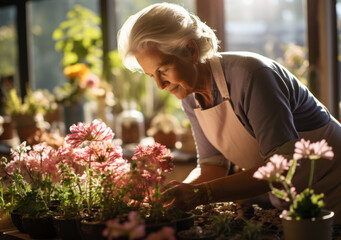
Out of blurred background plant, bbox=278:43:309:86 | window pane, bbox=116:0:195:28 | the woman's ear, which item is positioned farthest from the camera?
window pane, bbox=116:0:195:28

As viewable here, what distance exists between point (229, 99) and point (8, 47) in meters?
4.70

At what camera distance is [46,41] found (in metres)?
5.59

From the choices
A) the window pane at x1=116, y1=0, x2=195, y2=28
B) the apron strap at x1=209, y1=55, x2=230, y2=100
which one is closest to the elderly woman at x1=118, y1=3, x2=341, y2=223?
the apron strap at x1=209, y1=55, x2=230, y2=100

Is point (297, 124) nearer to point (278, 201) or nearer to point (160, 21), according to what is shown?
point (278, 201)

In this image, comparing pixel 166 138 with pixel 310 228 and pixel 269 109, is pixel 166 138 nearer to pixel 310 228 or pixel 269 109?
pixel 269 109

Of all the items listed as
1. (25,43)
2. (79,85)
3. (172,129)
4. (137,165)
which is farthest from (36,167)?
(25,43)

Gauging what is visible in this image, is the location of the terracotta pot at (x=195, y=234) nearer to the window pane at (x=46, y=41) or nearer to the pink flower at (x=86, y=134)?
the pink flower at (x=86, y=134)

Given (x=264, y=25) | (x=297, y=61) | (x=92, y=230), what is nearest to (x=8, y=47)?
(x=264, y=25)

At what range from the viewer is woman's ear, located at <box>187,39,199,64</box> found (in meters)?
1.85

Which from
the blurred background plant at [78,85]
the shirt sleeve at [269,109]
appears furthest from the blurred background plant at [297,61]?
the shirt sleeve at [269,109]

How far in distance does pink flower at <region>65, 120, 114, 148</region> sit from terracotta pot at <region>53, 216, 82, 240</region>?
0.21 m

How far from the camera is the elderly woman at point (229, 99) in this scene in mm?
1617

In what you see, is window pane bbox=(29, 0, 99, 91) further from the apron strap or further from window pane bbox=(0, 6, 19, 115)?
the apron strap

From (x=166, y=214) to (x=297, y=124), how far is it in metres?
0.79
